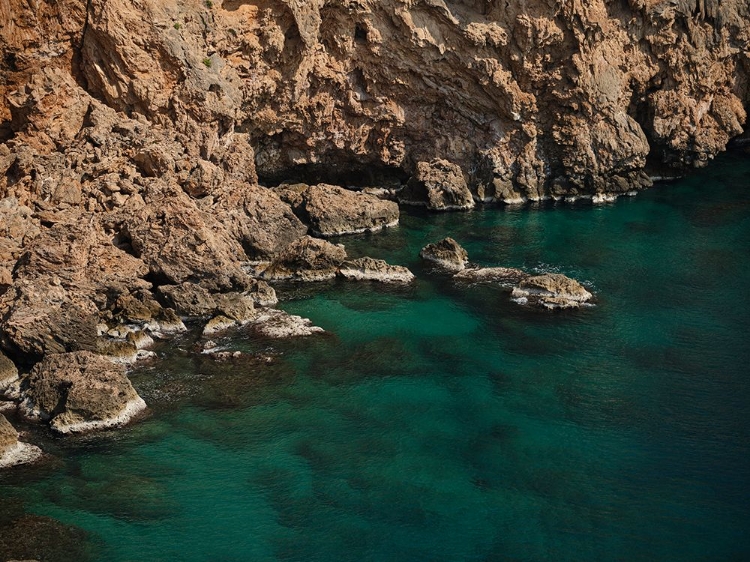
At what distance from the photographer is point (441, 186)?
55.7 meters

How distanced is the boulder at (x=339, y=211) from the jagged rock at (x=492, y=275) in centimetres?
910

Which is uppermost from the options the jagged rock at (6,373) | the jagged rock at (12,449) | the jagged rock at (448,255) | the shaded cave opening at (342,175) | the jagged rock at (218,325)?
the shaded cave opening at (342,175)

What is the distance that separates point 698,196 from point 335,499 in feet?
136

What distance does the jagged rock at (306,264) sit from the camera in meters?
43.4

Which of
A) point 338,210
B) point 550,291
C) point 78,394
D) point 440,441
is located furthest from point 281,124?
point 440,441

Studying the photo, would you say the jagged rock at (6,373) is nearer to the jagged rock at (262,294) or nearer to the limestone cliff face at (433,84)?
the jagged rock at (262,294)

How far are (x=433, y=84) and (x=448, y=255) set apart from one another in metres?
15.6

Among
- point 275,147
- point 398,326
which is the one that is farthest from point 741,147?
point 398,326

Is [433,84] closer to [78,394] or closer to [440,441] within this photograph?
[440,441]

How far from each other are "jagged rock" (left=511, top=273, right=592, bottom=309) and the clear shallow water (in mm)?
1152

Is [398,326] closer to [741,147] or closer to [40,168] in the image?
[40,168]

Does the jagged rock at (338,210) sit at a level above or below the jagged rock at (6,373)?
above

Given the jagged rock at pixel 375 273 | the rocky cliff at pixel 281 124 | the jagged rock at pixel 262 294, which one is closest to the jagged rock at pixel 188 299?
the rocky cliff at pixel 281 124

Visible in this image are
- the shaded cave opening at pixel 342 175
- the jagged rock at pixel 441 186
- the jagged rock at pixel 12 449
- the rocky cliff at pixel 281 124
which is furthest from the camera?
the shaded cave opening at pixel 342 175
